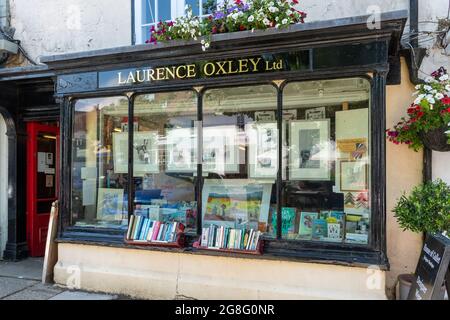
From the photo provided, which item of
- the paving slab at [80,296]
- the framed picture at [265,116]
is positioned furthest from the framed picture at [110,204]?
the framed picture at [265,116]

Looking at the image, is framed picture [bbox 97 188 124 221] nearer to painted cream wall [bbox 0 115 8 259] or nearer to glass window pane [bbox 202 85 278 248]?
glass window pane [bbox 202 85 278 248]

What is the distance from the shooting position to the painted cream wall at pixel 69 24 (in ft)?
19.7

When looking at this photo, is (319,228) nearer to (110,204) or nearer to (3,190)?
(110,204)

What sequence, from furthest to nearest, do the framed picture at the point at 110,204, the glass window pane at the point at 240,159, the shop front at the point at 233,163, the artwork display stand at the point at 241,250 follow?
the framed picture at the point at 110,204, the glass window pane at the point at 240,159, the artwork display stand at the point at 241,250, the shop front at the point at 233,163

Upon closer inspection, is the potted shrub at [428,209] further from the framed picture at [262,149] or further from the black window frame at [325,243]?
the framed picture at [262,149]

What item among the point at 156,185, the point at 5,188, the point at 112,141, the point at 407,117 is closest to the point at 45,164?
the point at 5,188

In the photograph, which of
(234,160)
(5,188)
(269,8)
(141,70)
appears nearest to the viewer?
(269,8)

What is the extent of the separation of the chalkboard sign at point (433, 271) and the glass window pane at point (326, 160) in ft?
3.96

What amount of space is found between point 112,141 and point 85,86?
0.90 metres

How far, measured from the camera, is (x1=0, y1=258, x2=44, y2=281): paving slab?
580cm

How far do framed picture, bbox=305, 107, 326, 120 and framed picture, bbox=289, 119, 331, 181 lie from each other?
54 millimetres

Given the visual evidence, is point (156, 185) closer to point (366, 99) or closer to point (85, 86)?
point (85, 86)

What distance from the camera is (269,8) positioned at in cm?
424
